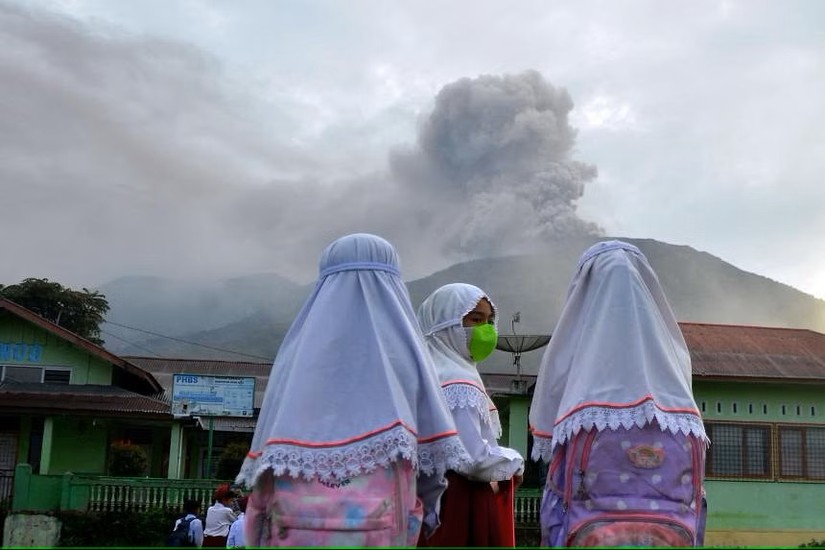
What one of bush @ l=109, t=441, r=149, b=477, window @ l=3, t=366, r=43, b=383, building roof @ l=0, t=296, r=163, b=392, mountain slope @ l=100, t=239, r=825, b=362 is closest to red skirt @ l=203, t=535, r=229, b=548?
bush @ l=109, t=441, r=149, b=477

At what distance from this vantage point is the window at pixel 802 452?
1836 cm

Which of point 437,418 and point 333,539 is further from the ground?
point 437,418

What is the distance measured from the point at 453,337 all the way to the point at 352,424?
6.86ft

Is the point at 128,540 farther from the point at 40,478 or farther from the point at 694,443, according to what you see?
the point at 694,443

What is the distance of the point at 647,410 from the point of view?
4.10 metres

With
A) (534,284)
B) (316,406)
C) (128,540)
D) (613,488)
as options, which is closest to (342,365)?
(316,406)

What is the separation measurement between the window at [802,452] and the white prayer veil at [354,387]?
1633 centimetres

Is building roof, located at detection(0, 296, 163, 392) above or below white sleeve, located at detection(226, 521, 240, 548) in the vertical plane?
above

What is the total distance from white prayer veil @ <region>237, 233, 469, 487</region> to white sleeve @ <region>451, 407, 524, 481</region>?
2.63 feet

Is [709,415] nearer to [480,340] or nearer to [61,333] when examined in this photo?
[61,333]

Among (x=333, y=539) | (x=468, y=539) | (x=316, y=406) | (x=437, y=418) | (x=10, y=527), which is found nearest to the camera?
(x=333, y=539)

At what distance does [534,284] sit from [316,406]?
563ft

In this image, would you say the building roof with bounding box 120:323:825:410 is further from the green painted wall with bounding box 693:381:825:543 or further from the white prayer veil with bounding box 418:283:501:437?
the white prayer veil with bounding box 418:283:501:437

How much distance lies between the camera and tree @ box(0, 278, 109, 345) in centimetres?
3759
